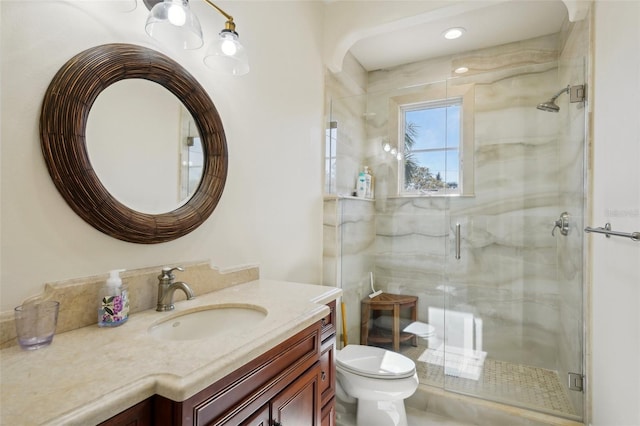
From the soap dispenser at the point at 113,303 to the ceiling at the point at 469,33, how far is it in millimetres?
2387

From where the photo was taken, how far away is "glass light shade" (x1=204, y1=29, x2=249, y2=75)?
1241 mm

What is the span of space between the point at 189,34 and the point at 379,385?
1.83 metres

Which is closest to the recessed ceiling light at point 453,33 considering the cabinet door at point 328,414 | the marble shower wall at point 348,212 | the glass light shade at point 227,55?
the marble shower wall at point 348,212

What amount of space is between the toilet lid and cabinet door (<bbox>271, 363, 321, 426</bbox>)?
0.64 meters

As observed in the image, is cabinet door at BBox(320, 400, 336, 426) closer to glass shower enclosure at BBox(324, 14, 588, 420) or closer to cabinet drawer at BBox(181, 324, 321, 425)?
cabinet drawer at BBox(181, 324, 321, 425)

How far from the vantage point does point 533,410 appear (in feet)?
6.16

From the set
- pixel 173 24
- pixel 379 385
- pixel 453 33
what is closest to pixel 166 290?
pixel 173 24

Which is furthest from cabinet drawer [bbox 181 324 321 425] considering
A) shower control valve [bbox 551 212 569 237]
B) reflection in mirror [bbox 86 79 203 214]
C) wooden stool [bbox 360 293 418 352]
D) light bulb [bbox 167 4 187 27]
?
shower control valve [bbox 551 212 569 237]

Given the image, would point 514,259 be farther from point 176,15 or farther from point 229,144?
point 176,15

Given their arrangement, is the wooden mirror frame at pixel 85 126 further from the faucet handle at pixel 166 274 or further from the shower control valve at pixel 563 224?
the shower control valve at pixel 563 224

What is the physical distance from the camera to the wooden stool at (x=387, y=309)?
254 cm

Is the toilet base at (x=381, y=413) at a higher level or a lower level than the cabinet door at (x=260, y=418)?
lower

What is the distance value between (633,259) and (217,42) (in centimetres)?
179

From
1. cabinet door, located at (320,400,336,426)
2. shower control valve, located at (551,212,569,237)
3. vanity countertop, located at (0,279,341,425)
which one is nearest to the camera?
vanity countertop, located at (0,279,341,425)
